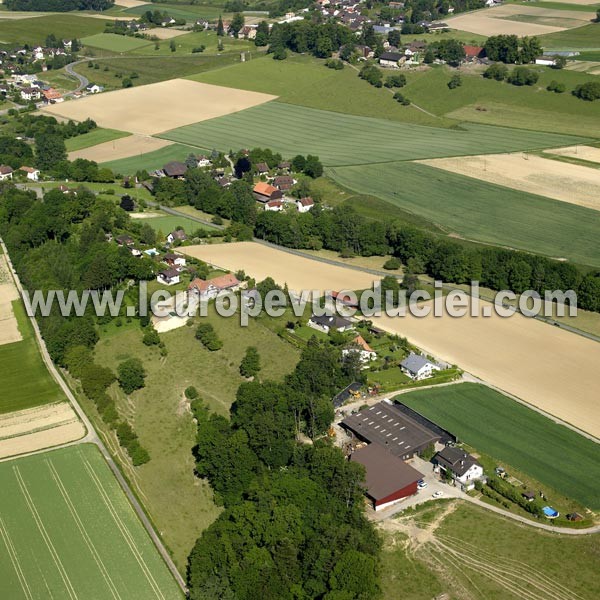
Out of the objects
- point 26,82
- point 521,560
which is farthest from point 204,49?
point 521,560

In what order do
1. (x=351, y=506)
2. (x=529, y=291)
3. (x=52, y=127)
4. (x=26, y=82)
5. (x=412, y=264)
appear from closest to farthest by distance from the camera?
(x=351, y=506)
(x=529, y=291)
(x=412, y=264)
(x=52, y=127)
(x=26, y=82)

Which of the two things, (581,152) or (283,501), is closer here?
(283,501)

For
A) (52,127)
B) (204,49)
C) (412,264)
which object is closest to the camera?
(412,264)

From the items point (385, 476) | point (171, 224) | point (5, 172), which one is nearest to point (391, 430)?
point (385, 476)

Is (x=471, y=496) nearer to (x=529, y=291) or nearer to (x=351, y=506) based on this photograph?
(x=351, y=506)

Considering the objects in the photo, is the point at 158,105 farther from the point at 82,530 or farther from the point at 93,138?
the point at 82,530

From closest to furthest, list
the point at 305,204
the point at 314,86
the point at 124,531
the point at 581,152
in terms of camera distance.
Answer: the point at 124,531, the point at 305,204, the point at 581,152, the point at 314,86
